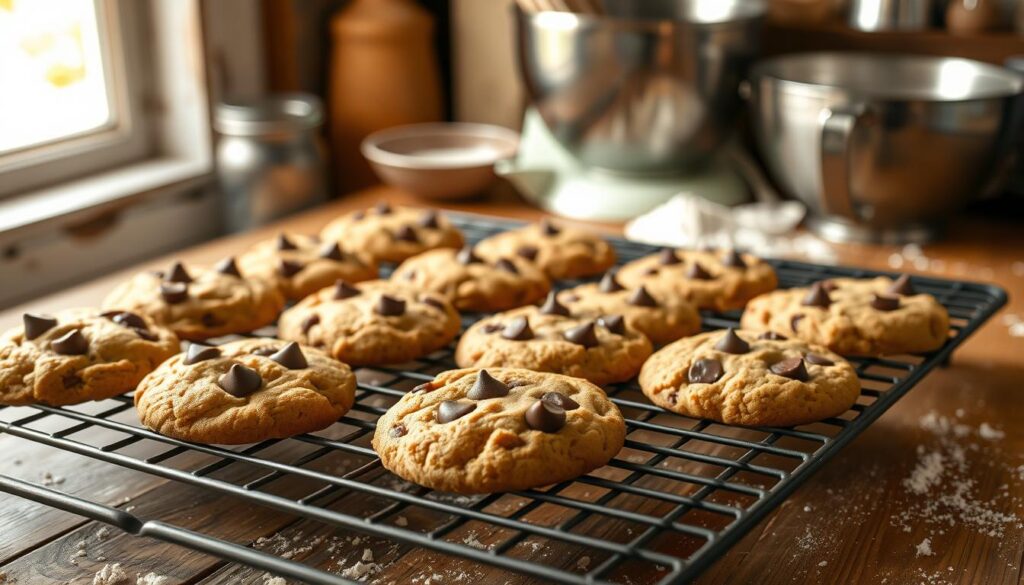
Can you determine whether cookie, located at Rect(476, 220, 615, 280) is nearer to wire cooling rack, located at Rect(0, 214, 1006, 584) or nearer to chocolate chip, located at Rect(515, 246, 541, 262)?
chocolate chip, located at Rect(515, 246, 541, 262)

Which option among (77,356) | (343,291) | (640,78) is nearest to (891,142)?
(640,78)

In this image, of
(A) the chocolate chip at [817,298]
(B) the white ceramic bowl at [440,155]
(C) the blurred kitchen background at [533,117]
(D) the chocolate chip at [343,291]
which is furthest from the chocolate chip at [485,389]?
(B) the white ceramic bowl at [440,155]

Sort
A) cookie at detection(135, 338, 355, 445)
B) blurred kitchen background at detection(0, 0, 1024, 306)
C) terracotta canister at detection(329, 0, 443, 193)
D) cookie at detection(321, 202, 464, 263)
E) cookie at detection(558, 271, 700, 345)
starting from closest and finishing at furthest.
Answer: cookie at detection(135, 338, 355, 445)
cookie at detection(558, 271, 700, 345)
cookie at detection(321, 202, 464, 263)
blurred kitchen background at detection(0, 0, 1024, 306)
terracotta canister at detection(329, 0, 443, 193)

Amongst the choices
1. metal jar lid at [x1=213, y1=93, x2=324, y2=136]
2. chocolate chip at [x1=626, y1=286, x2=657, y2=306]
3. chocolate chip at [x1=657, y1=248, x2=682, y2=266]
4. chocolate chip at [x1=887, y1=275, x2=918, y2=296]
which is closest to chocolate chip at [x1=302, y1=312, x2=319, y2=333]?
chocolate chip at [x1=626, y1=286, x2=657, y2=306]

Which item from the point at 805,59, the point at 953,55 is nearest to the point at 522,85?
the point at 805,59

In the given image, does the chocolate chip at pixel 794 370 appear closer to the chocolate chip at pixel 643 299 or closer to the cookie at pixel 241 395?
the chocolate chip at pixel 643 299

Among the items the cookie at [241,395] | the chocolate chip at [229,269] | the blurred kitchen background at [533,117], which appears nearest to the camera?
the cookie at [241,395]
